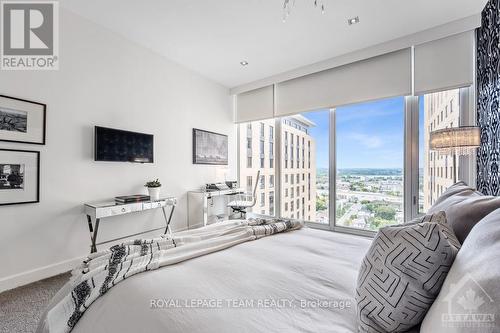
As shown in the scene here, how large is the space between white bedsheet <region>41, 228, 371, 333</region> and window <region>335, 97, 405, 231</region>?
8.32 ft

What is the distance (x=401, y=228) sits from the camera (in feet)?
2.74

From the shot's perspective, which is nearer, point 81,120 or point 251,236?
point 251,236

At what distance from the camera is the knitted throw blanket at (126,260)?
3.34 feet

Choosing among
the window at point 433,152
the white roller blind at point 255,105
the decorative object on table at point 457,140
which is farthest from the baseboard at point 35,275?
the window at point 433,152

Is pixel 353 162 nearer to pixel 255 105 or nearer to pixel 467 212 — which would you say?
pixel 255 105

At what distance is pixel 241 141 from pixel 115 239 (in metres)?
3.02

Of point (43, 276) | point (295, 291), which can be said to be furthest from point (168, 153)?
point (295, 291)

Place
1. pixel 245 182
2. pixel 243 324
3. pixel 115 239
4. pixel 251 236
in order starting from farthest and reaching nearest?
pixel 245 182 < pixel 115 239 < pixel 251 236 < pixel 243 324

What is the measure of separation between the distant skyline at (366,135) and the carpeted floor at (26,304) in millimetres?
3861

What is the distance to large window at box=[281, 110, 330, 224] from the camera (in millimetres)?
3975

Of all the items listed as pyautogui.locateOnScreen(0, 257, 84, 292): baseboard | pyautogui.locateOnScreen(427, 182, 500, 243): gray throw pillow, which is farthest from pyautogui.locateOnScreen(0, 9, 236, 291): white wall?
pyautogui.locateOnScreen(427, 182, 500, 243): gray throw pillow

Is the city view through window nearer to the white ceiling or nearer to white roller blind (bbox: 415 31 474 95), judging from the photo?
white roller blind (bbox: 415 31 474 95)

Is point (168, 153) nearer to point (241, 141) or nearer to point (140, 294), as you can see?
point (241, 141)

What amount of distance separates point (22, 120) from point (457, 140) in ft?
13.9
